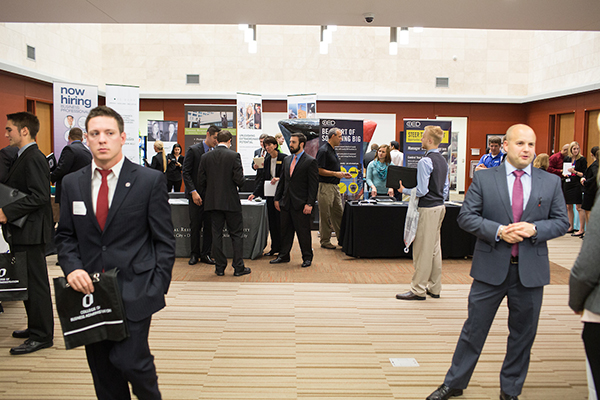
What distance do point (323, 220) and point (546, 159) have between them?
407 centimetres

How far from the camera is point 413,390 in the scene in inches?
117

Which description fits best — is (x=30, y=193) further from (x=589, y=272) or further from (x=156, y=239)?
(x=589, y=272)

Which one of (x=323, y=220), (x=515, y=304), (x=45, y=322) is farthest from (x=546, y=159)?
(x=45, y=322)

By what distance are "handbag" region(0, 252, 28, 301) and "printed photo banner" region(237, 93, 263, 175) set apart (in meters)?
6.62

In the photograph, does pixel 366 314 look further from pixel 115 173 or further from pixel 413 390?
pixel 115 173

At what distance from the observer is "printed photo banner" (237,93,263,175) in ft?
32.6

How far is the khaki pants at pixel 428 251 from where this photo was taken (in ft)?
15.4

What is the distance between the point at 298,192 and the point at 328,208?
129cm

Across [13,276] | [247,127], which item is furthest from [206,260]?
[247,127]

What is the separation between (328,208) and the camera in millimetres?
7359

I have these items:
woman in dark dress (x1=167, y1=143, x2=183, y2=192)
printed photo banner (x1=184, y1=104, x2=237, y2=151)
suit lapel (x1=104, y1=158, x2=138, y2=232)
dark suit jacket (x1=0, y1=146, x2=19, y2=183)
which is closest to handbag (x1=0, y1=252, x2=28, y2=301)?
dark suit jacket (x1=0, y1=146, x2=19, y2=183)

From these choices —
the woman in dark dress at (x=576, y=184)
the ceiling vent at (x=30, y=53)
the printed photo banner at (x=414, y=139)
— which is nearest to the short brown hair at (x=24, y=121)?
the printed photo banner at (x=414, y=139)

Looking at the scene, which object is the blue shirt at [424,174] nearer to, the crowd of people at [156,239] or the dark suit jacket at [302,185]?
the crowd of people at [156,239]

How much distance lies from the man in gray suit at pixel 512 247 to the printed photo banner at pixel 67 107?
6.94 m
